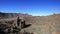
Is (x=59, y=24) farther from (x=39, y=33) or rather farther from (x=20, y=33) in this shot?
(x=20, y=33)

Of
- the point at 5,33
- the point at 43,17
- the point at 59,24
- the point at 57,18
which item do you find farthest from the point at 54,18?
the point at 5,33

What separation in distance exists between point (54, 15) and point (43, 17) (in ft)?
14.8

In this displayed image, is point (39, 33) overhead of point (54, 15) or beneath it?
beneath

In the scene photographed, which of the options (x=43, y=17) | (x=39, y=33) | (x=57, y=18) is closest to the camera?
(x=39, y=33)

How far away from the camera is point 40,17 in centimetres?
2922

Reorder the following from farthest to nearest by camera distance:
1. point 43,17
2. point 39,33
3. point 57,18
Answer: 1. point 43,17
2. point 57,18
3. point 39,33

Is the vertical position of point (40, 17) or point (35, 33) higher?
point (40, 17)

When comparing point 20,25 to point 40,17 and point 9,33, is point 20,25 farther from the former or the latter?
point 40,17

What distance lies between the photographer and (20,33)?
20.2m

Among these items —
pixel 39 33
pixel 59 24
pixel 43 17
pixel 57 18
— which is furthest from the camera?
pixel 43 17

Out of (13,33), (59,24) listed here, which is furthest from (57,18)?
(13,33)

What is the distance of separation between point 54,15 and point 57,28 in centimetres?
503

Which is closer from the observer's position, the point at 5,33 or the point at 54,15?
the point at 5,33

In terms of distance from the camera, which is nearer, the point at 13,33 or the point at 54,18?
the point at 13,33
